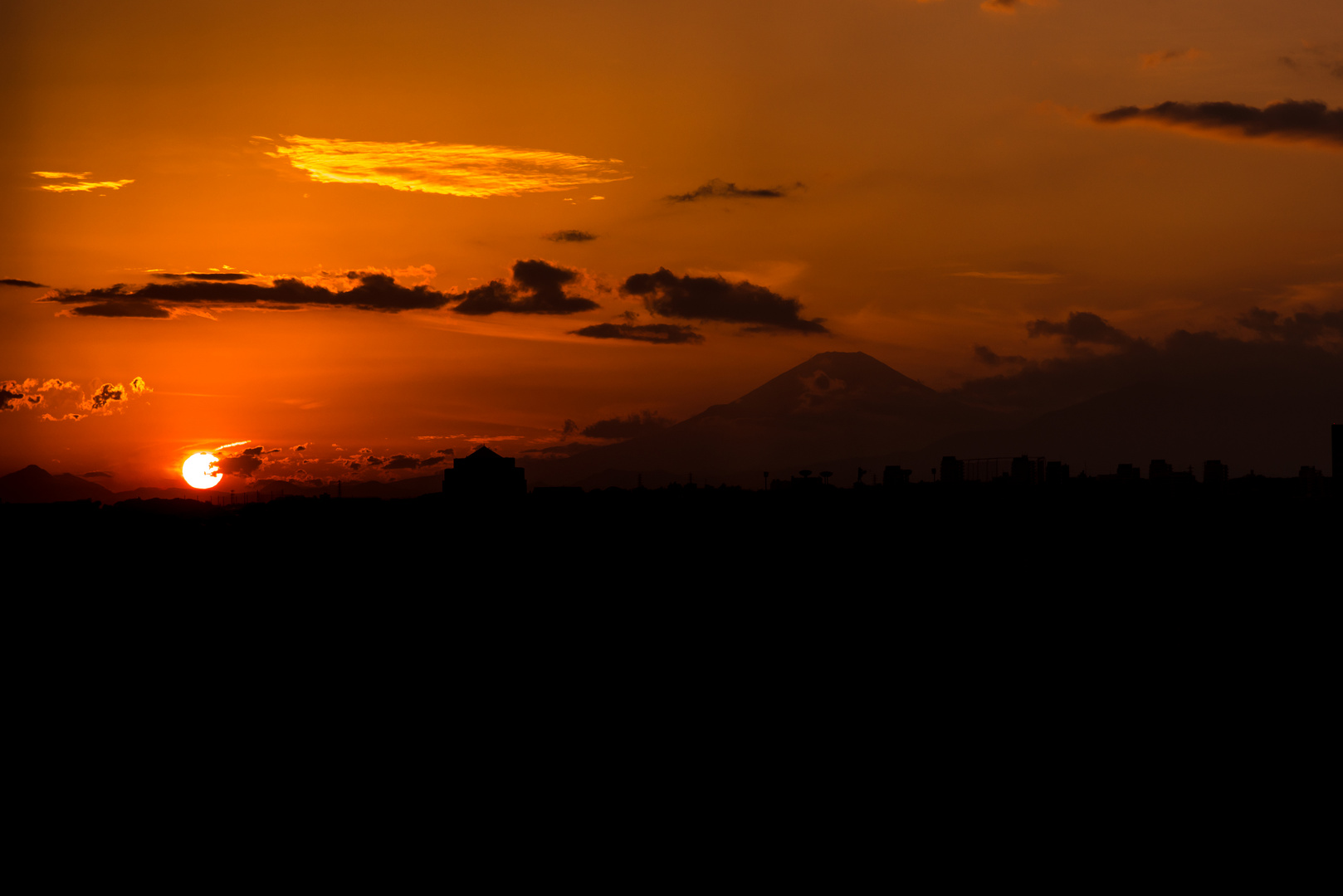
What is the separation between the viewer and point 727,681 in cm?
11594

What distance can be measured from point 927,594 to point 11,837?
116 meters

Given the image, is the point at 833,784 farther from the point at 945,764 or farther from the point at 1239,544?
the point at 1239,544

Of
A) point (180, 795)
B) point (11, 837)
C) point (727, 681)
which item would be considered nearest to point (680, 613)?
point (727, 681)

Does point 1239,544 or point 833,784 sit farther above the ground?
point 1239,544

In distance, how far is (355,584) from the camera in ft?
541

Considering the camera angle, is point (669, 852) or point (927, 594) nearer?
point (669, 852)

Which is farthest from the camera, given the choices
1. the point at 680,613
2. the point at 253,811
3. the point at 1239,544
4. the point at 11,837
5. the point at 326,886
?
the point at 1239,544

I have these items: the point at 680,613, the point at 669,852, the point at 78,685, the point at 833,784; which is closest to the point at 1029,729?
the point at 833,784

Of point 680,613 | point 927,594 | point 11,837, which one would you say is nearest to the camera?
point 11,837

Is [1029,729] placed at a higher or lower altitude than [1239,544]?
lower

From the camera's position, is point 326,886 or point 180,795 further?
point 180,795

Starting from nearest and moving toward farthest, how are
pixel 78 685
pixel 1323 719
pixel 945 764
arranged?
pixel 945 764 < pixel 1323 719 < pixel 78 685

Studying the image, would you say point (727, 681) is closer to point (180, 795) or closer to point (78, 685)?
point (180, 795)

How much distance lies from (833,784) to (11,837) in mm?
51785
